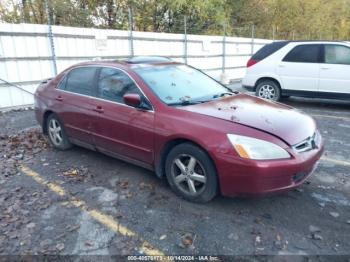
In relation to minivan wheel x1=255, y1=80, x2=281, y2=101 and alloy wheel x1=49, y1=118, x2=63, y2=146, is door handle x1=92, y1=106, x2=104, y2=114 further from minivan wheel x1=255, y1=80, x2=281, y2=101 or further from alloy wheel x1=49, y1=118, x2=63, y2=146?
minivan wheel x1=255, y1=80, x2=281, y2=101


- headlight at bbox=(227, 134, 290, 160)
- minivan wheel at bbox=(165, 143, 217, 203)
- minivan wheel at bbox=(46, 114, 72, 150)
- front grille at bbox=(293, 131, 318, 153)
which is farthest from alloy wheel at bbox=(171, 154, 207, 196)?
minivan wheel at bbox=(46, 114, 72, 150)

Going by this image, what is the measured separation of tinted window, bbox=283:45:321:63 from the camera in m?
8.29

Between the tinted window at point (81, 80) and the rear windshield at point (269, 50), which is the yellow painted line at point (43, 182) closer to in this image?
the tinted window at point (81, 80)

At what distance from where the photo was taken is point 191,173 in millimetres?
3469

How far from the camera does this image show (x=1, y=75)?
7.98 m

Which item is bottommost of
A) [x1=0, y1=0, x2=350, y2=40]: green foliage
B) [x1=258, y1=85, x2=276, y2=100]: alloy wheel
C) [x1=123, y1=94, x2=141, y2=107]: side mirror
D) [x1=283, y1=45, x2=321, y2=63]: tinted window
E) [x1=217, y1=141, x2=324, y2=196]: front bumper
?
[x1=258, y1=85, x2=276, y2=100]: alloy wheel

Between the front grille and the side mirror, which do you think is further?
the side mirror

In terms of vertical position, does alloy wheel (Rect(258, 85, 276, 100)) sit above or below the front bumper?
below

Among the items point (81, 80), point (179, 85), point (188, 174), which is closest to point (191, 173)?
point (188, 174)

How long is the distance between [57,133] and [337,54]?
6.96 metres

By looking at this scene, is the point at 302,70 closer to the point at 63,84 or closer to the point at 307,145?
the point at 307,145

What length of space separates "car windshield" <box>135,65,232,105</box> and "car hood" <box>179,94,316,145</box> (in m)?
0.22

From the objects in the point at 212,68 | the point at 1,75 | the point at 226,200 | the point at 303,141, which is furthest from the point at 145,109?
the point at 212,68

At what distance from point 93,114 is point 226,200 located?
2.14 meters
